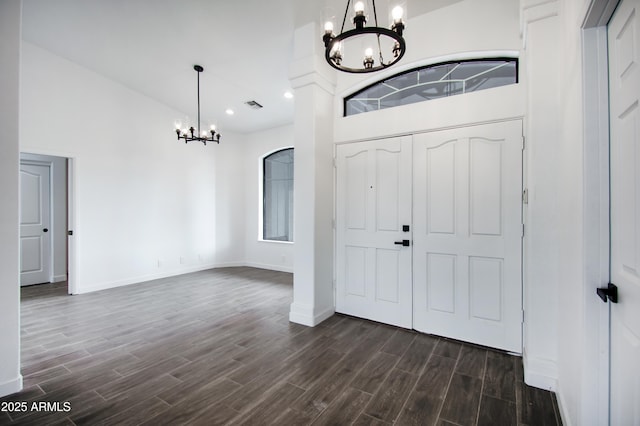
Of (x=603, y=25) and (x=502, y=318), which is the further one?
(x=502, y=318)

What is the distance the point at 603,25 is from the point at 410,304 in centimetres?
267

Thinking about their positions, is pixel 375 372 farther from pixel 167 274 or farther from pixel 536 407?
pixel 167 274

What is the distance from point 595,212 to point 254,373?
8.28 ft

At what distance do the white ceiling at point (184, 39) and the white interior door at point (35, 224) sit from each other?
2388 mm

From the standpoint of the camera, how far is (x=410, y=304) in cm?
323

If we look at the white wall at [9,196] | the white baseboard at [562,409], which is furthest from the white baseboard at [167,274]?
the white baseboard at [562,409]

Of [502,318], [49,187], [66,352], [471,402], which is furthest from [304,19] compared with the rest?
[49,187]

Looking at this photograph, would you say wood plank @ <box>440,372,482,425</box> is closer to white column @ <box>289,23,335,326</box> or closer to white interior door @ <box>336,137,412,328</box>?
white interior door @ <box>336,137,412,328</box>

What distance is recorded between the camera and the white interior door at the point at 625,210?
113 centimetres

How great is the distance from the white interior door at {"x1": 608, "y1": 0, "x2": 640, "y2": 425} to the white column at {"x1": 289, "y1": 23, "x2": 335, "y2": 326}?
8.19ft

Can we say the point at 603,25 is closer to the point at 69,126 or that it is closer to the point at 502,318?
the point at 502,318

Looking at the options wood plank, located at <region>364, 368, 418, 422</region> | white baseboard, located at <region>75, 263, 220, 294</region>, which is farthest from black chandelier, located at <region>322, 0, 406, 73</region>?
white baseboard, located at <region>75, 263, 220, 294</region>

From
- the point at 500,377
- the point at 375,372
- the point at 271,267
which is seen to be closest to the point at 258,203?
the point at 271,267

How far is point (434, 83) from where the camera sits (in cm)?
316
